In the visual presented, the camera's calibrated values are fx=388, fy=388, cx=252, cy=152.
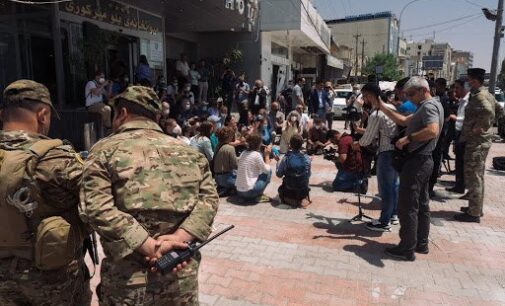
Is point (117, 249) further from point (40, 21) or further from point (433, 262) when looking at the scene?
point (40, 21)

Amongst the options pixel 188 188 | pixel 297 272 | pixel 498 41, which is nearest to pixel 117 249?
pixel 188 188

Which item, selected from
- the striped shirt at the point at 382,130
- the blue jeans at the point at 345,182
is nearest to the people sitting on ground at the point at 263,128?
the blue jeans at the point at 345,182

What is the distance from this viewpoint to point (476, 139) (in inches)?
209

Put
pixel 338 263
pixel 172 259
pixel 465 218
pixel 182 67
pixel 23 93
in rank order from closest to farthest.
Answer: pixel 172 259 → pixel 23 93 → pixel 338 263 → pixel 465 218 → pixel 182 67

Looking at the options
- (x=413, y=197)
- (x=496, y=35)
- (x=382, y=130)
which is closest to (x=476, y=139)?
(x=382, y=130)

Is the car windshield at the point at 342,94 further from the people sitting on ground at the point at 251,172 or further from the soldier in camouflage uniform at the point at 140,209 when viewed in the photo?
the soldier in camouflage uniform at the point at 140,209

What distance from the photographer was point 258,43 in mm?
17859

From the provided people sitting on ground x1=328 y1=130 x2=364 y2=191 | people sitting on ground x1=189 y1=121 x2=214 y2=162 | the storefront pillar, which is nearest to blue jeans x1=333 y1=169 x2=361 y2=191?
people sitting on ground x1=328 y1=130 x2=364 y2=191

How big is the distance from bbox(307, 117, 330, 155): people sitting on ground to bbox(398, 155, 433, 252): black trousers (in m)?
6.01

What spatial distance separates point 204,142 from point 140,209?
199 inches

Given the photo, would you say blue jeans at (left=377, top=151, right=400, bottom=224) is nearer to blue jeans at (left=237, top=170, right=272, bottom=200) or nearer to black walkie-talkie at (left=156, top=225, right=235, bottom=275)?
blue jeans at (left=237, top=170, right=272, bottom=200)

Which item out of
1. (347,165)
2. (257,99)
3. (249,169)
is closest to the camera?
(249,169)

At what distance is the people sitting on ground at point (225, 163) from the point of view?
6.42 metres

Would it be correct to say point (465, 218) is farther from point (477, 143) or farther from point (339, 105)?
point (339, 105)
